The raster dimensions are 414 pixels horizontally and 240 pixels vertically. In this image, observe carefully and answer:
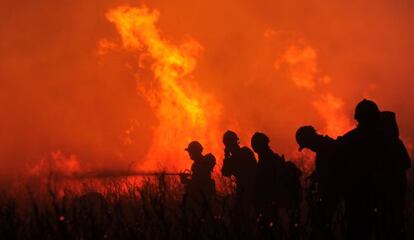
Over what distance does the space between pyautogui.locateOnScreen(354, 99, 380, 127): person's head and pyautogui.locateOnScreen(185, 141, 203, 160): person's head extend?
21.2 feet

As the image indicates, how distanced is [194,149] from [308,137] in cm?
492

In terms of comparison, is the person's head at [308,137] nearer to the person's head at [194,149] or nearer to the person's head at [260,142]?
the person's head at [260,142]

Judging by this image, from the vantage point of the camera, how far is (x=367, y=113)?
26.7 ft

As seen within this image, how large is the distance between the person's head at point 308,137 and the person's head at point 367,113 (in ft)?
5.13

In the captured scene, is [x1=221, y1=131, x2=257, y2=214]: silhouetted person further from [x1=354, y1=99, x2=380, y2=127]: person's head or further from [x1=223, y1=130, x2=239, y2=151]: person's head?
[x1=354, y1=99, x2=380, y2=127]: person's head

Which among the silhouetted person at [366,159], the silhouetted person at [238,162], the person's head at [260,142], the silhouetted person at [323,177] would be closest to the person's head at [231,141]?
the silhouetted person at [238,162]

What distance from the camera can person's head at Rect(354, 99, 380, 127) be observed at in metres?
8.08

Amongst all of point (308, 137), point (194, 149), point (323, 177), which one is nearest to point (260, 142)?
point (308, 137)

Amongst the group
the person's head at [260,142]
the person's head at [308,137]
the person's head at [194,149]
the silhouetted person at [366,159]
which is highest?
the person's head at [194,149]

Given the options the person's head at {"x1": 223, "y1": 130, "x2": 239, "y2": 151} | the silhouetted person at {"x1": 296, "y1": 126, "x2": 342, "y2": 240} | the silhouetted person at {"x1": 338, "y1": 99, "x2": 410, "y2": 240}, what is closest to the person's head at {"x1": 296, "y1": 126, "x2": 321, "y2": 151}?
the silhouetted person at {"x1": 296, "y1": 126, "x2": 342, "y2": 240}

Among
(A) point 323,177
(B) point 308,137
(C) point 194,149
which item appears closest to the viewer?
(A) point 323,177

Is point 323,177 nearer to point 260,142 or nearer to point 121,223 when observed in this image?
point 260,142

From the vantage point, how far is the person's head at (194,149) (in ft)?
46.6

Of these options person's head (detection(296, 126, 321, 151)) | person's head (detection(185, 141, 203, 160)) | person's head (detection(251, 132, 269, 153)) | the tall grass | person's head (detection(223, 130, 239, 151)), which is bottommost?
the tall grass
